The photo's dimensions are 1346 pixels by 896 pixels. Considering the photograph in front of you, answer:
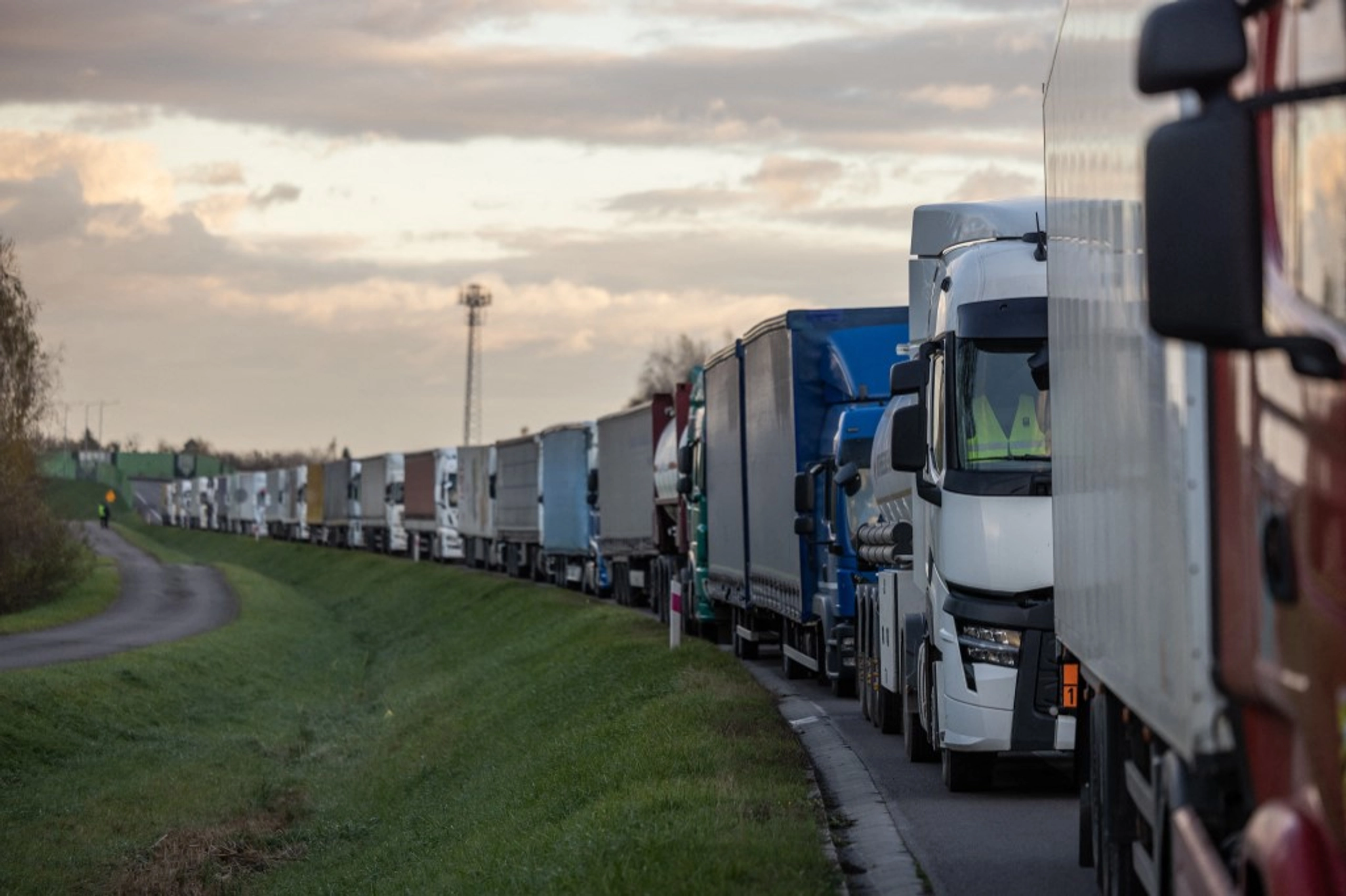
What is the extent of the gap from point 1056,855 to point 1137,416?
559cm

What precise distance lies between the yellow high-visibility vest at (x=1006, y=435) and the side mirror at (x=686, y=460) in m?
18.4

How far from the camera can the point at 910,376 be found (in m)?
14.2

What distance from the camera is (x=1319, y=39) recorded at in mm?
4027

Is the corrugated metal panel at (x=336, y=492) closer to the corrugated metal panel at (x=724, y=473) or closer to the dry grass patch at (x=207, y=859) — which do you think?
the corrugated metal panel at (x=724, y=473)

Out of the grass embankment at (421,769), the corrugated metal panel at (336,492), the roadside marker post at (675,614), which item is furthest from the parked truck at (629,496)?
the corrugated metal panel at (336,492)

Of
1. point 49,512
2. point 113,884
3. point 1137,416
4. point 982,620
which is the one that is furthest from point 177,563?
point 1137,416

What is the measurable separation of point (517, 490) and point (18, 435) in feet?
44.0

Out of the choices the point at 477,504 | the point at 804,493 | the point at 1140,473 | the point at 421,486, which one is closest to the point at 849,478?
Result: the point at 804,493

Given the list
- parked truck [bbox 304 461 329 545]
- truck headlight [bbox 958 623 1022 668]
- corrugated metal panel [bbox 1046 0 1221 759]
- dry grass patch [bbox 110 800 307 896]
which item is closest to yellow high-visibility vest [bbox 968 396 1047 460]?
truck headlight [bbox 958 623 1022 668]

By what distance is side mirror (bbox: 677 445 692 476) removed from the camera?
31.2m

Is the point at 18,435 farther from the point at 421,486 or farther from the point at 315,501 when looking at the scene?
the point at 315,501

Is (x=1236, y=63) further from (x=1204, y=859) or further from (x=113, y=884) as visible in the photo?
(x=113, y=884)

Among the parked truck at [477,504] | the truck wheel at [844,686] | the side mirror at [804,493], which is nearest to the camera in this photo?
the side mirror at [804,493]

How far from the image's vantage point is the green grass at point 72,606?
49156 millimetres
